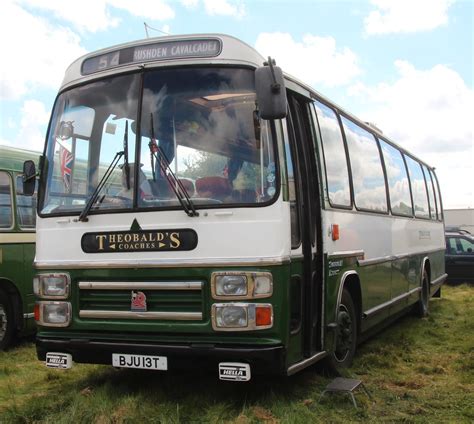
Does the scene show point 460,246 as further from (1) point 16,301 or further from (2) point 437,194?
(1) point 16,301

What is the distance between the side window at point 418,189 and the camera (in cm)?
1083

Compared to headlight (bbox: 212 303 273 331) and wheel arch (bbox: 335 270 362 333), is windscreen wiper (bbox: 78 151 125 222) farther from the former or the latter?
wheel arch (bbox: 335 270 362 333)

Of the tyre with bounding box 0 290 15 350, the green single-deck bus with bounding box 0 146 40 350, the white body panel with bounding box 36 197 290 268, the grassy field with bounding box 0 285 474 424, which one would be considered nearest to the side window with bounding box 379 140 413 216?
the grassy field with bounding box 0 285 474 424

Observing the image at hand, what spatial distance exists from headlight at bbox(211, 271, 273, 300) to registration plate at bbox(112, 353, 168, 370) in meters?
0.71

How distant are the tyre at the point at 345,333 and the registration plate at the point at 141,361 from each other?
2043 mm

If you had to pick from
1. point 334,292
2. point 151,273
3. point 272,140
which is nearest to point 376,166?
point 334,292

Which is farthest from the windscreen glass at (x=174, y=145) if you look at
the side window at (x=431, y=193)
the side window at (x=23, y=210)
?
the side window at (x=431, y=193)

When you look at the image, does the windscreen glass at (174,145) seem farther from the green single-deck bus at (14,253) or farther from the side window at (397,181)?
the side window at (397,181)

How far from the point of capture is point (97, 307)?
524 cm

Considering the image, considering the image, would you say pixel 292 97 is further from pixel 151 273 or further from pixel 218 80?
pixel 151 273

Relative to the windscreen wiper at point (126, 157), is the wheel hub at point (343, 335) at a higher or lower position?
lower

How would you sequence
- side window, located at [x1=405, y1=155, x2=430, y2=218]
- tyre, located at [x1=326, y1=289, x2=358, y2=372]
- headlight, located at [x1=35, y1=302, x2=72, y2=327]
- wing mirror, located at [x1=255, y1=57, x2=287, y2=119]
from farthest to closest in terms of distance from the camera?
side window, located at [x1=405, y1=155, x2=430, y2=218] < tyre, located at [x1=326, y1=289, x2=358, y2=372] < headlight, located at [x1=35, y1=302, x2=72, y2=327] < wing mirror, located at [x1=255, y1=57, x2=287, y2=119]

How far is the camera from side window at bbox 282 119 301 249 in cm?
517

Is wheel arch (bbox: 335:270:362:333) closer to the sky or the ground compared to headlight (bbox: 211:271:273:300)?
closer to the ground
